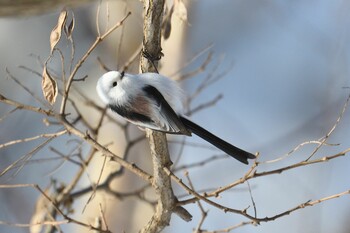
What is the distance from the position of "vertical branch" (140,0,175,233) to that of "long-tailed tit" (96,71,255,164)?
0.03 m

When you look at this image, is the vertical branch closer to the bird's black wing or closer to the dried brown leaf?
the bird's black wing

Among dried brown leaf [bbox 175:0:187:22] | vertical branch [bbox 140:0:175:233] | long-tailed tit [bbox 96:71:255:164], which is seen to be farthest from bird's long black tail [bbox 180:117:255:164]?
dried brown leaf [bbox 175:0:187:22]

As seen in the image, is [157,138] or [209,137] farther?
[209,137]

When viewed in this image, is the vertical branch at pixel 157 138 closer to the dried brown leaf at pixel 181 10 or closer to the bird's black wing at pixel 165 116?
the bird's black wing at pixel 165 116

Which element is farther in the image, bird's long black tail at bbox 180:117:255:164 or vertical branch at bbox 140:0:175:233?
bird's long black tail at bbox 180:117:255:164

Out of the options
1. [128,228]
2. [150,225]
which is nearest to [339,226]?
[128,228]

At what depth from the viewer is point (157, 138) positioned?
4.08 feet

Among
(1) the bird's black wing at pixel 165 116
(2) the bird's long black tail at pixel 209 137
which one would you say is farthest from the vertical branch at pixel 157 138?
(2) the bird's long black tail at pixel 209 137

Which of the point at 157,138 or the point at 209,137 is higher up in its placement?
the point at 209,137

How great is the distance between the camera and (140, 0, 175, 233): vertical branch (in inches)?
46.8

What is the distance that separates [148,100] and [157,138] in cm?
10

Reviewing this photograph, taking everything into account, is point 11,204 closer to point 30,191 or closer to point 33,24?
point 30,191

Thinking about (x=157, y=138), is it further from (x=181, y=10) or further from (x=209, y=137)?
(x=181, y=10)

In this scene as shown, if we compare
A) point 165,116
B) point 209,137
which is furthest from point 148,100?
point 209,137
